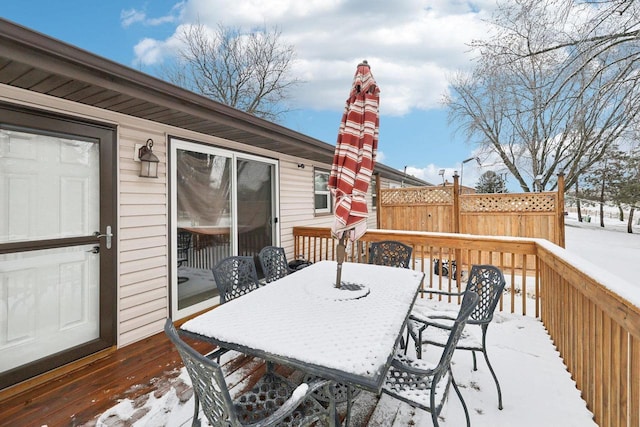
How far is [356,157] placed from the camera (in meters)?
2.17

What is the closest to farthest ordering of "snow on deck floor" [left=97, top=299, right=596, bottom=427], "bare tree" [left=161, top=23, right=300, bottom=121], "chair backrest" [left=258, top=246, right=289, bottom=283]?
"snow on deck floor" [left=97, top=299, right=596, bottom=427] < "chair backrest" [left=258, top=246, right=289, bottom=283] < "bare tree" [left=161, top=23, right=300, bottom=121]

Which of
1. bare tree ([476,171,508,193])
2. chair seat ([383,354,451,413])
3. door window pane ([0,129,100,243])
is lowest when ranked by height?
chair seat ([383,354,451,413])

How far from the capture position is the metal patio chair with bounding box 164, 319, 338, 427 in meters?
1.09

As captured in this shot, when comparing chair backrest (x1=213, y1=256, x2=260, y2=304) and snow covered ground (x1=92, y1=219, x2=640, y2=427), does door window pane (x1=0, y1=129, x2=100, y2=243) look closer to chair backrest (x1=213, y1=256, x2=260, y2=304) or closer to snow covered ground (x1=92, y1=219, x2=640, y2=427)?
chair backrest (x1=213, y1=256, x2=260, y2=304)

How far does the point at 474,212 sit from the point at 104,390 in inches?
308

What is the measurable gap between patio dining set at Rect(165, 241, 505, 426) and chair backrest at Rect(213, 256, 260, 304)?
7cm

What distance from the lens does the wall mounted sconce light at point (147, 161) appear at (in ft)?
10.3

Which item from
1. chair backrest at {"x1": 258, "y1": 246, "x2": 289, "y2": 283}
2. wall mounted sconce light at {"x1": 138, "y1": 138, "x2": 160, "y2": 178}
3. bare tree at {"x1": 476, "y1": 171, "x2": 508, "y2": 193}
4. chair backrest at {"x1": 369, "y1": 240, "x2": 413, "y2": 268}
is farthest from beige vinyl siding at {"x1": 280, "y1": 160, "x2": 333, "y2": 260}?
bare tree at {"x1": 476, "y1": 171, "x2": 508, "y2": 193}

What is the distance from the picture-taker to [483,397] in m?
2.15

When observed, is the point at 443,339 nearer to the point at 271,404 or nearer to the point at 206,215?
the point at 271,404

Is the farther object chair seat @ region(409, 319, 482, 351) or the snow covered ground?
Result: chair seat @ region(409, 319, 482, 351)

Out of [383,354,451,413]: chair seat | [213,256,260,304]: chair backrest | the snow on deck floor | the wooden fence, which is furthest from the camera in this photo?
the wooden fence

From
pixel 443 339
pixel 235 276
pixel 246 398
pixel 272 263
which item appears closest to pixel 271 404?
pixel 246 398

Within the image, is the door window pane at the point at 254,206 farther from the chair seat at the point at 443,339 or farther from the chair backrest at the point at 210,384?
the chair backrest at the point at 210,384
